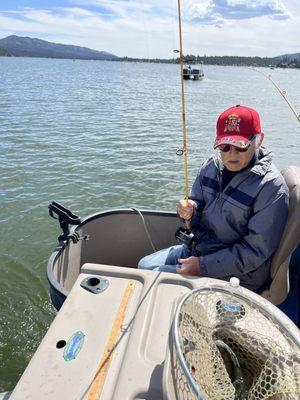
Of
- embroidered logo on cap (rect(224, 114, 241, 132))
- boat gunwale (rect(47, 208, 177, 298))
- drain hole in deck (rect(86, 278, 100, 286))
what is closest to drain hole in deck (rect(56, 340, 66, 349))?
drain hole in deck (rect(86, 278, 100, 286))

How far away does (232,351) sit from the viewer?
2.14 metres

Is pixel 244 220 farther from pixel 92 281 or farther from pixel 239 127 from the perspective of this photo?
pixel 92 281

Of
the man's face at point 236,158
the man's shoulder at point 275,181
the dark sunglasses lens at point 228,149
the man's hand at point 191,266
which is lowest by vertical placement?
the man's hand at point 191,266

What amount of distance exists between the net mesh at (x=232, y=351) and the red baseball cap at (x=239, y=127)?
1.30 metres

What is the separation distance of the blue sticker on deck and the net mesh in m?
0.55

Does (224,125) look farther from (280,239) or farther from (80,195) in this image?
(80,195)

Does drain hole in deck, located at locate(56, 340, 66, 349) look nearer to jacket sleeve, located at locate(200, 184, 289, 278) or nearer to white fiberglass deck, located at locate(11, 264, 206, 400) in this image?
white fiberglass deck, located at locate(11, 264, 206, 400)

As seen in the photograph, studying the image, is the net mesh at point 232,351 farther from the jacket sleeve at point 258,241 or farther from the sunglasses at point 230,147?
the sunglasses at point 230,147

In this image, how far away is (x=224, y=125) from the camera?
3.10 meters

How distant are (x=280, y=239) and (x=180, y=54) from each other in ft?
5.88

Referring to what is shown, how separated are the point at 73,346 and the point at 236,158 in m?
1.81

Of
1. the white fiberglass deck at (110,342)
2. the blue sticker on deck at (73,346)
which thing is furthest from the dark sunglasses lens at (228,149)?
the blue sticker on deck at (73,346)

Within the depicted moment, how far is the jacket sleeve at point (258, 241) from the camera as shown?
2996 millimetres

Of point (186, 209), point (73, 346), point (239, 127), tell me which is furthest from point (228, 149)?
point (73, 346)
